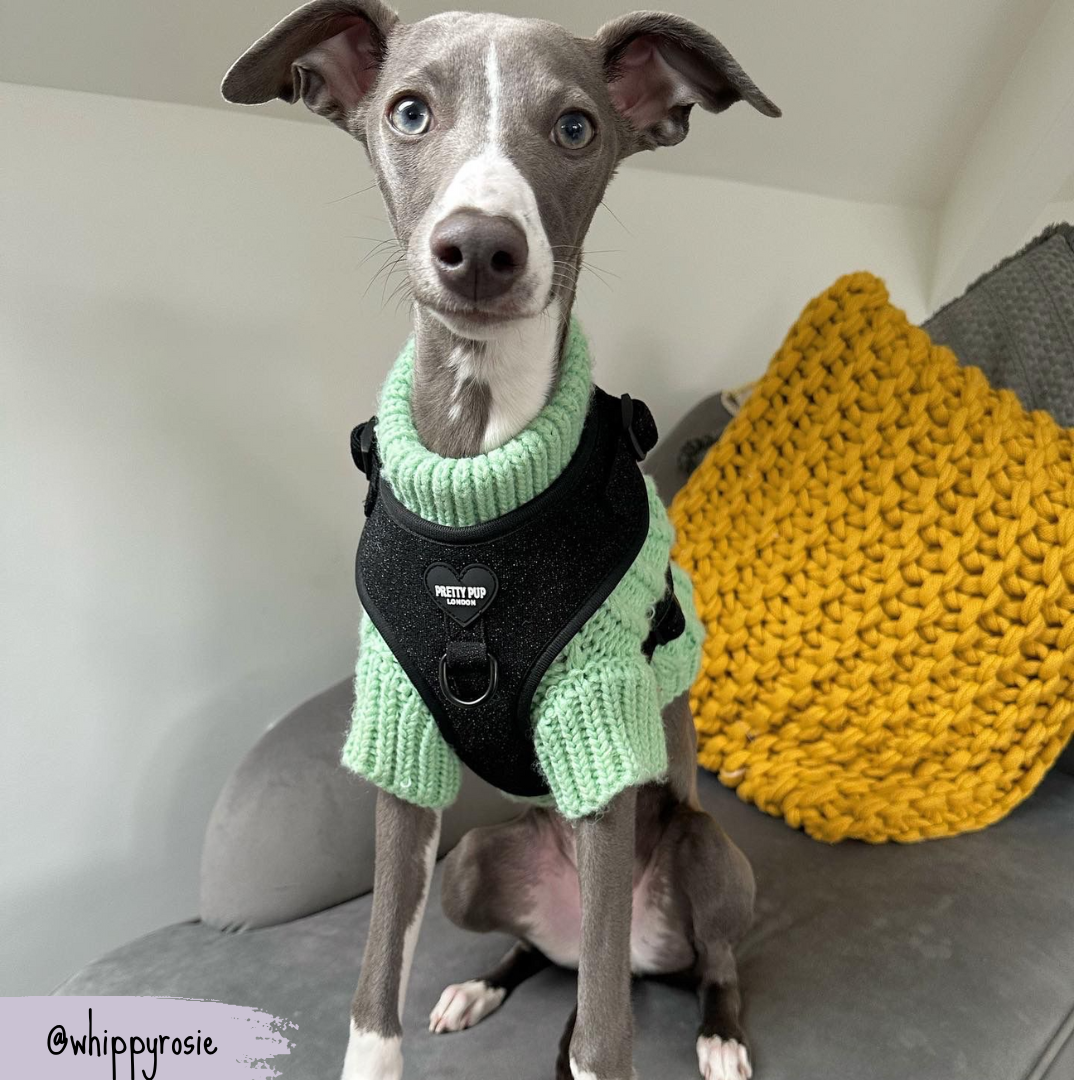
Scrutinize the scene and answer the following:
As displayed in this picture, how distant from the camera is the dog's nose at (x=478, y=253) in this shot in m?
0.80

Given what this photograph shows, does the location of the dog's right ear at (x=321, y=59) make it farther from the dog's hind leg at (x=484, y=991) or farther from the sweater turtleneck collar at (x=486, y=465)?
the dog's hind leg at (x=484, y=991)

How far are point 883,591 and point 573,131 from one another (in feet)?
3.31

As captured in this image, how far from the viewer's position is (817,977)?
1282mm

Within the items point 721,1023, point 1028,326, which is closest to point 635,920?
point 721,1023

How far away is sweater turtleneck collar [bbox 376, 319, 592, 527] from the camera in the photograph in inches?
38.2

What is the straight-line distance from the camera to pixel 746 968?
4.33 feet

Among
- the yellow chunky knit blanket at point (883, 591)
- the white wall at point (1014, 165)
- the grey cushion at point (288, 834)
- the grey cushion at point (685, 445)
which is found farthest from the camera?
the white wall at point (1014, 165)

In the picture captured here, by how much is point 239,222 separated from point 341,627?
716 millimetres

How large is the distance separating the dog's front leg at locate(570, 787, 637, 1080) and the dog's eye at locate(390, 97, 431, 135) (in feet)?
2.19

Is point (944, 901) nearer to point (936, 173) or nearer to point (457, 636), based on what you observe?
point (457, 636)

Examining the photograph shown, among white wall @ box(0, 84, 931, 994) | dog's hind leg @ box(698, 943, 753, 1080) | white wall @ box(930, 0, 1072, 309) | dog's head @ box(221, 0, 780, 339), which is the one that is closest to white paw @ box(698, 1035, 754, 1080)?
dog's hind leg @ box(698, 943, 753, 1080)

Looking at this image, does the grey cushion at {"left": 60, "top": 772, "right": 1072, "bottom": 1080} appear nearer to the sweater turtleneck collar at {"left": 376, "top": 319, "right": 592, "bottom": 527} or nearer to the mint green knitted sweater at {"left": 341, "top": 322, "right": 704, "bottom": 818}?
the mint green knitted sweater at {"left": 341, "top": 322, "right": 704, "bottom": 818}

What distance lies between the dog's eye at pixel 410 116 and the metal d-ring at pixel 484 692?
0.49 meters

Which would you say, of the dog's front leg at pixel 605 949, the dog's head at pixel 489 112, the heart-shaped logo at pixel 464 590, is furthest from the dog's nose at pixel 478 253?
the dog's front leg at pixel 605 949
